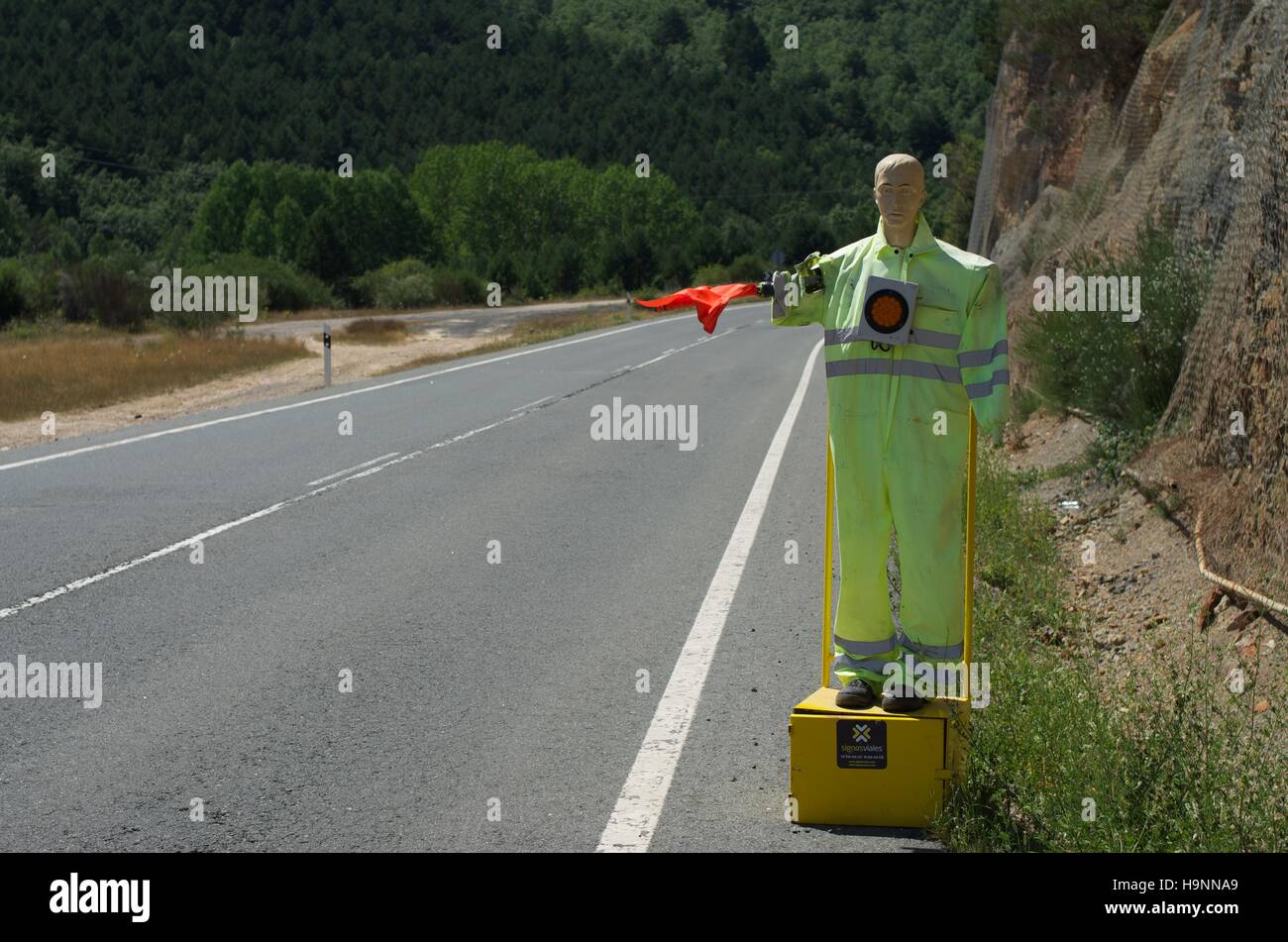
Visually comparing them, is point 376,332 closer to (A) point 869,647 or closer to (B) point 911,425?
(A) point 869,647

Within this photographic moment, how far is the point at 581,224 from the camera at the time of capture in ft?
411

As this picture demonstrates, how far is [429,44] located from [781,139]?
5154 centimetres

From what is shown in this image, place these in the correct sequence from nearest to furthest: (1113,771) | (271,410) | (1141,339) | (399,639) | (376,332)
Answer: (1113,771) → (399,639) → (1141,339) → (271,410) → (376,332)

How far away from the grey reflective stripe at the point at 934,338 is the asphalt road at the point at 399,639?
155 centimetres

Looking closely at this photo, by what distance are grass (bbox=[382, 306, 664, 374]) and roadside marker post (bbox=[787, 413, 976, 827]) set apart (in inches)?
1079

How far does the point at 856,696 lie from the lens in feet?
16.1

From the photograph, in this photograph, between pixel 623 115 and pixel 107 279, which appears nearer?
pixel 107 279

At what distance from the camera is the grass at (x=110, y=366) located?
25.7 meters

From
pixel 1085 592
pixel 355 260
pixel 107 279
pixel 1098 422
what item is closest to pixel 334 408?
pixel 1098 422

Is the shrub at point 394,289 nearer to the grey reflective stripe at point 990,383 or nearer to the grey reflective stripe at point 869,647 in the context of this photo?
the grey reflective stripe at point 869,647

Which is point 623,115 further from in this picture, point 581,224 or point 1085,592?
point 1085,592

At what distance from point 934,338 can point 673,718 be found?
2.05m

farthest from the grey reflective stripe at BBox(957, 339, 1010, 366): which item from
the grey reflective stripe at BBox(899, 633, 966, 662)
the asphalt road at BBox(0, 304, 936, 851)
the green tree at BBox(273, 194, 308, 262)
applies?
the green tree at BBox(273, 194, 308, 262)

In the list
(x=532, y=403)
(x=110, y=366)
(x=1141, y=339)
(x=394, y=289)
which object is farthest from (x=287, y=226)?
(x=1141, y=339)
